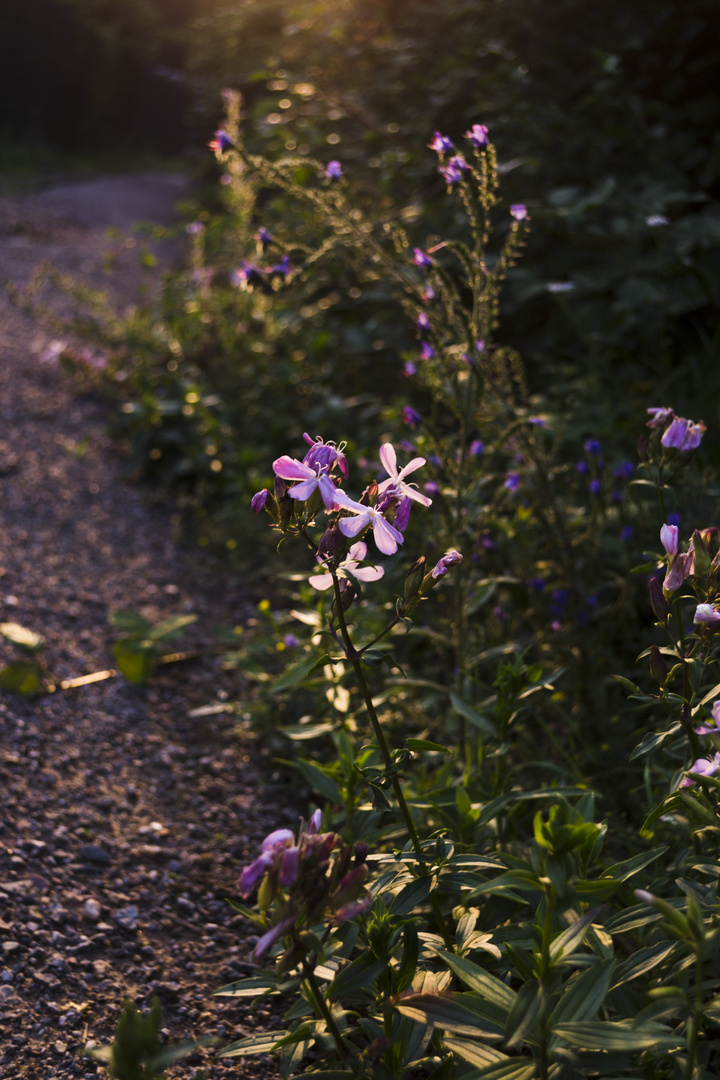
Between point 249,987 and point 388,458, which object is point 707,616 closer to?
point 388,458

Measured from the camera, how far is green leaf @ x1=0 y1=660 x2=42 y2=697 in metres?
2.03

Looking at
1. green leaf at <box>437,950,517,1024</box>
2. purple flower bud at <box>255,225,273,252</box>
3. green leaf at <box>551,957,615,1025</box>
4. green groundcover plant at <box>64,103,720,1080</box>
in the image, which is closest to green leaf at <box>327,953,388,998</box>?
green groundcover plant at <box>64,103,720,1080</box>

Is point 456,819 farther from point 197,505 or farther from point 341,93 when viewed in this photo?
point 341,93

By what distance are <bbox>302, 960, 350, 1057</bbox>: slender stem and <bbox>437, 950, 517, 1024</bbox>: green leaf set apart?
0.52 feet

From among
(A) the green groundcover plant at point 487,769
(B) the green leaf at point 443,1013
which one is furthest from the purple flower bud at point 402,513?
(B) the green leaf at point 443,1013

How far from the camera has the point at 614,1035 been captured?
2.92ft

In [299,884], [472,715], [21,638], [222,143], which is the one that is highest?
[222,143]

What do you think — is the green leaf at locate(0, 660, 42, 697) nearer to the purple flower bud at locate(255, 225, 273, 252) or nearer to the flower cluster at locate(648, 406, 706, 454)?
the purple flower bud at locate(255, 225, 273, 252)

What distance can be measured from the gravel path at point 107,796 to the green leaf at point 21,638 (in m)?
0.10

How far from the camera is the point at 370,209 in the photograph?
12.3ft

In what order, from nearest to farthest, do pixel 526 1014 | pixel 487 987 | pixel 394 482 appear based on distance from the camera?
1. pixel 526 1014
2. pixel 487 987
3. pixel 394 482

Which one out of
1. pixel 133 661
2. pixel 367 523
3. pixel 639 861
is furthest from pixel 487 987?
pixel 133 661

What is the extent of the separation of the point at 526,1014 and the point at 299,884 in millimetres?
279

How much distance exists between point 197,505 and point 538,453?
1.51m
